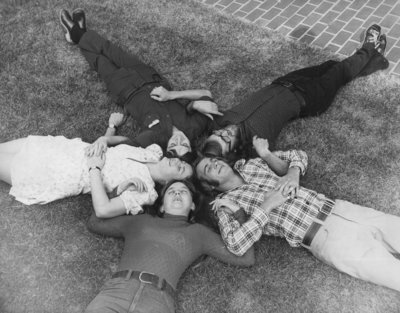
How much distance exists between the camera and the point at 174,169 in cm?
361

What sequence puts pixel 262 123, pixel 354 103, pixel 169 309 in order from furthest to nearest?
pixel 354 103, pixel 262 123, pixel 169 309

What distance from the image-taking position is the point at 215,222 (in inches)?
141

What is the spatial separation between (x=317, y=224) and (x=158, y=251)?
1285 millimetres

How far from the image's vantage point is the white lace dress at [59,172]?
362 centimetres

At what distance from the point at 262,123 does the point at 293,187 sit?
3.01 feet

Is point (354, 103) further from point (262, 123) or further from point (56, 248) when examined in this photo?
point (56, 248)

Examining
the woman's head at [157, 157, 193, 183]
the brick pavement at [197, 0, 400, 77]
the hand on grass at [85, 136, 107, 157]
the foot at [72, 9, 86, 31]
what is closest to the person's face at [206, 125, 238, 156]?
the woman's head at [157, 157, 193, 183]

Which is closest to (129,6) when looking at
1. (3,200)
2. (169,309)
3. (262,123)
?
(262,123)

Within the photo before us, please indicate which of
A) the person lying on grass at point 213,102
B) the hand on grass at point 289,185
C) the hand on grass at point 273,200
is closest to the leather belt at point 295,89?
the person lying on grass at point 213,102

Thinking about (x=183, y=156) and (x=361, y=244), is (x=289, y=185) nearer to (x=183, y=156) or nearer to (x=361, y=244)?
(x=361, y=244)

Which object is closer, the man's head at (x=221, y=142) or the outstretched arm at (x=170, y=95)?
the man's head at (x=221, y=142)

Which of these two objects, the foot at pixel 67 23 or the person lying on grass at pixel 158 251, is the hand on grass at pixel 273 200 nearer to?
the person lying on grass at pixel 158 251

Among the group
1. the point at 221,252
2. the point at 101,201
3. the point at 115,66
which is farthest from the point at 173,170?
the point at 115,66

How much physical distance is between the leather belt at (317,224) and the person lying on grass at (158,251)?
0.45 metres
